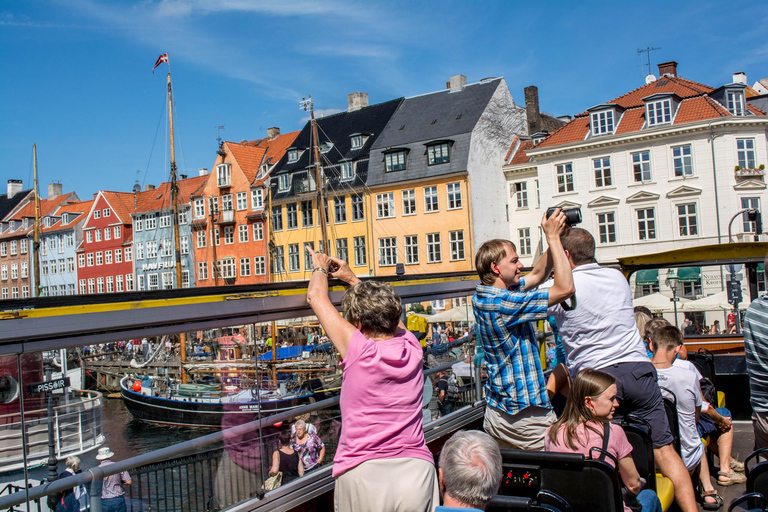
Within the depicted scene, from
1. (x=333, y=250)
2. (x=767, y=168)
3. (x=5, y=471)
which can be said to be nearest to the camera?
(x=5, y=471)

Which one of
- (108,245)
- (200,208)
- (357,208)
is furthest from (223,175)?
(108,245)

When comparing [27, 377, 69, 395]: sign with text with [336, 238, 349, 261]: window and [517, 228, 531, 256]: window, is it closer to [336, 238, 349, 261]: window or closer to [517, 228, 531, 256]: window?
[517, 228, 531, 256]: window

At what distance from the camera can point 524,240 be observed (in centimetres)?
4512

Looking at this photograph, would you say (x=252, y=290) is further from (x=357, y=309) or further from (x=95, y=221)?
(x=95, y=221)

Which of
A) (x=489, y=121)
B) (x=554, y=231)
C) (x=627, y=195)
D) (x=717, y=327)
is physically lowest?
(x=717, y=327)

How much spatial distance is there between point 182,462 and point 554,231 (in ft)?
6.89

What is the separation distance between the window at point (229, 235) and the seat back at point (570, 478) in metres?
59.0

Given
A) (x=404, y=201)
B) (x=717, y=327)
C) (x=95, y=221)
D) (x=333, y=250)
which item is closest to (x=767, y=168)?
(x=404, y=201)

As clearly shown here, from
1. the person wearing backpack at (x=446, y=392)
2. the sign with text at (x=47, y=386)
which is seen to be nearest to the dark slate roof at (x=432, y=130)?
the person wearing backpack at (x=446, y=392)

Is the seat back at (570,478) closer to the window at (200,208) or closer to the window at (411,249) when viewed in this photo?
the window at (411,249)

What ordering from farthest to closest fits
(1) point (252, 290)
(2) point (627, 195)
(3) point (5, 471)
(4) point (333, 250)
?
(4) point (333, 250), (2) point (627, 195), (1) point (252, 290), (3) point (5, 471)

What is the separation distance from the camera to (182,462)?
3100 millimetres

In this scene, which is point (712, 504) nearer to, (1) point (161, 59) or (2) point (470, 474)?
(2) point (470, 474)

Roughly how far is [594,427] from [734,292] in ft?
18.2
